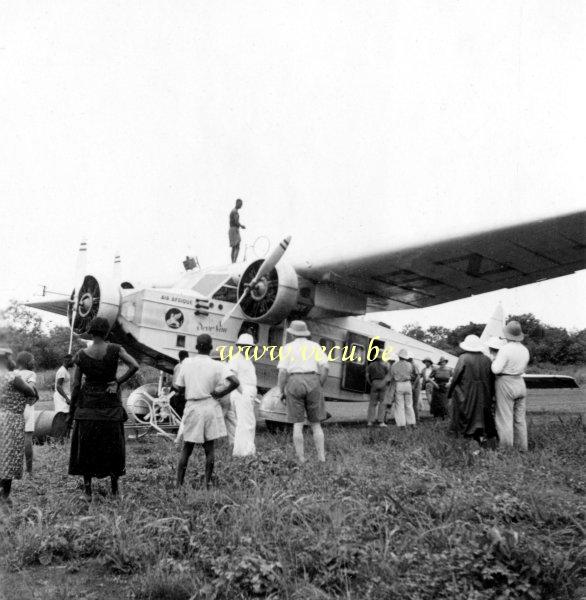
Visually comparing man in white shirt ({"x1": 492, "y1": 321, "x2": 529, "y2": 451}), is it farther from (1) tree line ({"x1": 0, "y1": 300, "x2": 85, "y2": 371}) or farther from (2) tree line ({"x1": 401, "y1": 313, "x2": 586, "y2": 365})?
(2) tree line ({"x1": 401, "y1": 313, "x2": 586, "y2": 365})

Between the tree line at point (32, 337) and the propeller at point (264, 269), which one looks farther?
the propeller at point (264, 269)

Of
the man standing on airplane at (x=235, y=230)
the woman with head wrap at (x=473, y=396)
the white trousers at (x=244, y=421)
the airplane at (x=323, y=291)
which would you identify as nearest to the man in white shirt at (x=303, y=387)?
the white trousers at (x=244, y=421)

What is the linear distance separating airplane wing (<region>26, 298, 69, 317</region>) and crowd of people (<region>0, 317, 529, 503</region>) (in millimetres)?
6050

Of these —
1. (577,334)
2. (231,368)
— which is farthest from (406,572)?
(577,334)

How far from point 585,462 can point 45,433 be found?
299 inches

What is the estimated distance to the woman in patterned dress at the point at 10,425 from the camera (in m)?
5.32

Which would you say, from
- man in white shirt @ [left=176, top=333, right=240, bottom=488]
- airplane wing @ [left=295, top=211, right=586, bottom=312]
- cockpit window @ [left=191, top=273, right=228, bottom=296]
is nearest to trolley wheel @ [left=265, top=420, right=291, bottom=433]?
cockpit window @ [left=191, top=273, right=228, bottom=296]

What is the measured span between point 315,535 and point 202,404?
236cm

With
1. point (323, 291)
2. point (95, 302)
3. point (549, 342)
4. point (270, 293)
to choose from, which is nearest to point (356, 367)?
point (323, 291)

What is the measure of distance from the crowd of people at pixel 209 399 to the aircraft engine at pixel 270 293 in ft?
6.32

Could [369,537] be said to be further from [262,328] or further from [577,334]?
[577,334]

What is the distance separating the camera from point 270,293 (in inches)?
470

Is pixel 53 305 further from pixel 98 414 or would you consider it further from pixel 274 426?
pixel 98 414

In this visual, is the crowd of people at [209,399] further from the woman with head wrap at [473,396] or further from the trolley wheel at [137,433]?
the trolley wheel at [137,433]
